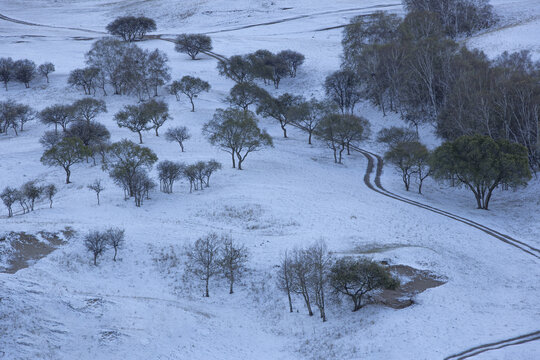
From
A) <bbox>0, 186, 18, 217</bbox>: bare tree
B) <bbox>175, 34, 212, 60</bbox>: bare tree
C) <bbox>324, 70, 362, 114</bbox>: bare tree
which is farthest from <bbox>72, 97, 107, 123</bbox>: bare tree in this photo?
<bbox>175, 34, 212, 60</bbox>: bare tree

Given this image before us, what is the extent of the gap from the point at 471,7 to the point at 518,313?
3868 inches

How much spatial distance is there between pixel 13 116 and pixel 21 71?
2790 centimetres

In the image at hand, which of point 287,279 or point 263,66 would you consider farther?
point 263,66

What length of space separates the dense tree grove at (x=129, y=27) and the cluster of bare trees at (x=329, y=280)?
126396 millimetres

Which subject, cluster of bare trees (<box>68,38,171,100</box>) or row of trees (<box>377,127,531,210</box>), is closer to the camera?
row of trees (<box>377,127,531,210</box>)

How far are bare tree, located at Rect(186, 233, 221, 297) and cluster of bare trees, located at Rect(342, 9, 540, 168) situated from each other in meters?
39.9

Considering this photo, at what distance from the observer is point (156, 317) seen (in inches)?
989

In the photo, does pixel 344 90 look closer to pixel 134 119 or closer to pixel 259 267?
pixel 134 119

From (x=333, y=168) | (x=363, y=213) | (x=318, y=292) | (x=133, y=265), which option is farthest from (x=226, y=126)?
(x=318, y=292)

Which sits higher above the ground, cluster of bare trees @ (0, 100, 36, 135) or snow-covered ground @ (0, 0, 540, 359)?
cluster of bare trees @ (0, 100, 36, 135)

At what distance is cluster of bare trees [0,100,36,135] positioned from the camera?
7081cm

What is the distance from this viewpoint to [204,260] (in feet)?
102

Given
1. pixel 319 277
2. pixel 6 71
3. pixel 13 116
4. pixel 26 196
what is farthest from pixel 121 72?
pixel 319 277

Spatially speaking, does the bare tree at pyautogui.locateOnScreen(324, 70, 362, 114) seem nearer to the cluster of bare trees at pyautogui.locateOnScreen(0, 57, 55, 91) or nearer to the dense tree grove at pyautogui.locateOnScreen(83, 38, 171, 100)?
the dense tree grove at pyautogui.locateOnScreen(83, 38, 171, 100)
